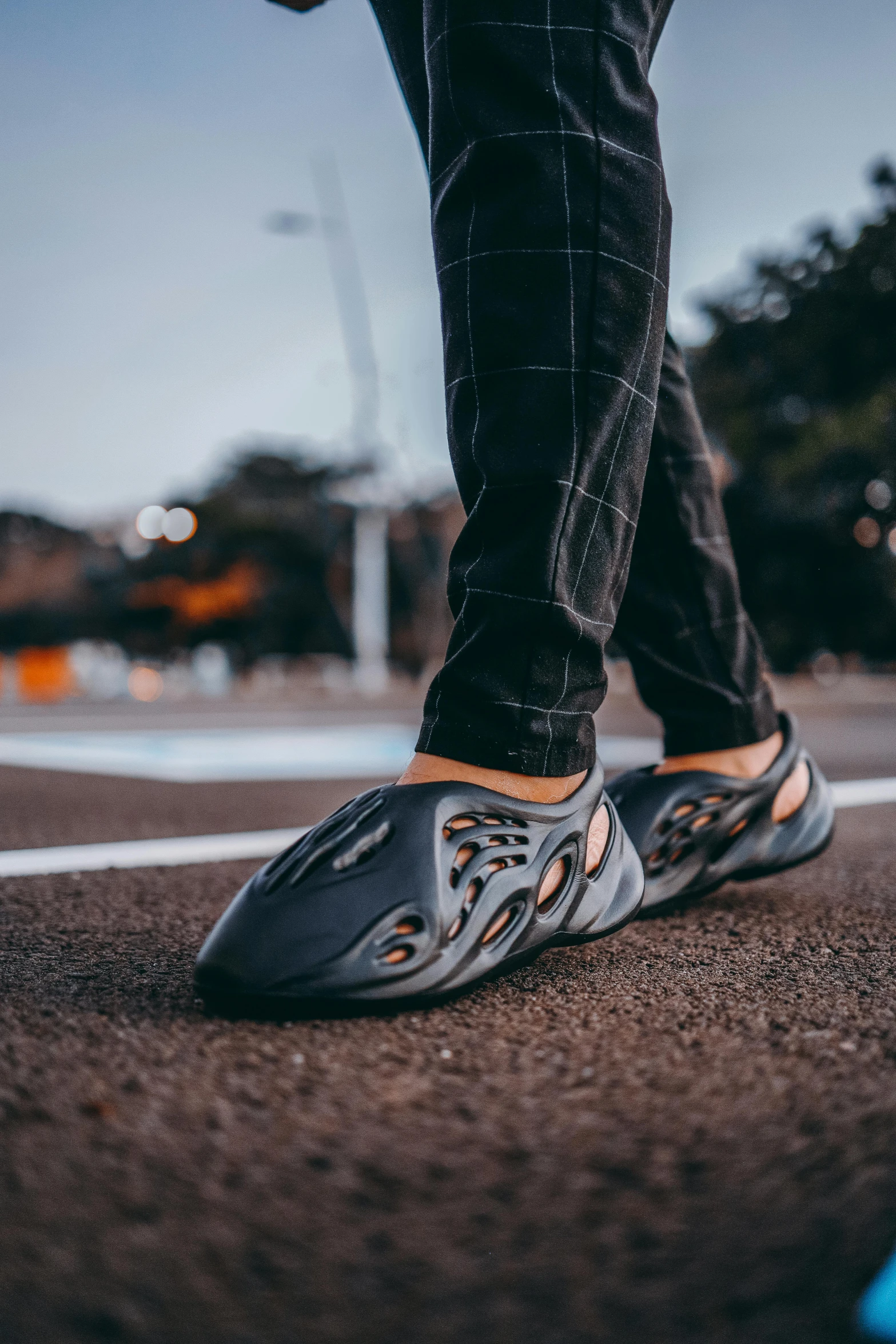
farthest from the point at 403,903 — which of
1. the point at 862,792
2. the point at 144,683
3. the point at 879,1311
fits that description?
the point at 144,683

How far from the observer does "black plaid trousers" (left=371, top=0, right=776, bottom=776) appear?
0.97 m

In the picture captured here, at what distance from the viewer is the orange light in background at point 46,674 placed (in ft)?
76.0

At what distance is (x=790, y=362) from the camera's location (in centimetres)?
2244

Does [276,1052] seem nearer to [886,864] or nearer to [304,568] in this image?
[886,864]

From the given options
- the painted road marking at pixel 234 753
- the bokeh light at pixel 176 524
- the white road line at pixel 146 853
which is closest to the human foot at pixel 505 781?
the white road line at pixel 146 853

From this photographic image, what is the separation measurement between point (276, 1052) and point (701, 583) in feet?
2.82

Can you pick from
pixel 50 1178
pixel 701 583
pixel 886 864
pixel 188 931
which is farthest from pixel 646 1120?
pixel 886 864

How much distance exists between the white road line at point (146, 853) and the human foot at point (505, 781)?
0.64 m

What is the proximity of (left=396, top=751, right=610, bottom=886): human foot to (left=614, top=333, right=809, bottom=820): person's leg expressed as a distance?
0.40 m

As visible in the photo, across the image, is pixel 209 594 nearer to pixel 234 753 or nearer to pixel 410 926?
pixel 234 753

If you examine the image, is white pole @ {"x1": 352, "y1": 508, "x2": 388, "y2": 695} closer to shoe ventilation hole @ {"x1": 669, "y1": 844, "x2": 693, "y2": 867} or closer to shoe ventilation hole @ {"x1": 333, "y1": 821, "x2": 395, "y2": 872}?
shoe ventilation hole @ {"x1": 669, "y1": 844, "x2": 693, "y2": 867}

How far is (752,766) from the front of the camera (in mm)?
1375

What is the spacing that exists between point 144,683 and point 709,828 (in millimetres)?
24458

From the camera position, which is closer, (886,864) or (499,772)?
(499,772)
